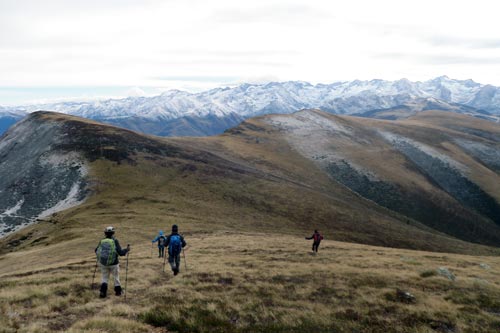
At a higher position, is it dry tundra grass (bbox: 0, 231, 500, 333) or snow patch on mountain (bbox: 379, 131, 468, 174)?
snow patch on mountain (bbox: 379, 131, 468, 174)

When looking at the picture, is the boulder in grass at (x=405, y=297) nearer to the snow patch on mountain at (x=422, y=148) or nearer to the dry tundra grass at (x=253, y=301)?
the dry tundra grass at (x=253, y=301)

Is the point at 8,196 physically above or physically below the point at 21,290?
below

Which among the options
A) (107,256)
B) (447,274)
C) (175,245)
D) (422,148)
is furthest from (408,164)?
(107,256)

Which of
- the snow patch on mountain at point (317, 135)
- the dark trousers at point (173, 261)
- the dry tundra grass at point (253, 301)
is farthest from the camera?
the snow patch on mountain at point (317, 135)

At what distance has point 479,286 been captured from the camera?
2038 cm

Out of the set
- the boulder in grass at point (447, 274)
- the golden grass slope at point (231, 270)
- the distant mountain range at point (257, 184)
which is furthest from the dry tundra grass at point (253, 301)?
the distant mountain range at point (257, 184)

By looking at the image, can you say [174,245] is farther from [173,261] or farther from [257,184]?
[257,184]

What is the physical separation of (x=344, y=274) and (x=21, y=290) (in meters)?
17.7

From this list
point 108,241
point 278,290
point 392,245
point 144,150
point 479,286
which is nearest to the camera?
point 108,241

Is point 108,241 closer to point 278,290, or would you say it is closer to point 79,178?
point 278,290

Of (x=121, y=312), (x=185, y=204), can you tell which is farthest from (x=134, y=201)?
(x=121, y=312)

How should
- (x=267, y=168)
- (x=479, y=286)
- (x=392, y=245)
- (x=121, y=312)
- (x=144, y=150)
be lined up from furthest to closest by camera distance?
(x=267, y=168) < (x=144, y=150) < (x=392, y=245) < (x=479, y=286) < (x=121, y=312)

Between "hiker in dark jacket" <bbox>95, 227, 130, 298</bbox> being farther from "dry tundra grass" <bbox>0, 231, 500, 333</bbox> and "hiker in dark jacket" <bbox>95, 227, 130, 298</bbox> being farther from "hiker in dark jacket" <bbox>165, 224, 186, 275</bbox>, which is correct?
"hiker in dark jacket" <bbox>165, 224, 186, 275</bbox>

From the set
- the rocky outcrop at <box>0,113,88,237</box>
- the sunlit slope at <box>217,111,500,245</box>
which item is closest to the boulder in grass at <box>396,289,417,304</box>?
the rocky outcrop at <box>0,113,88,237</box>
